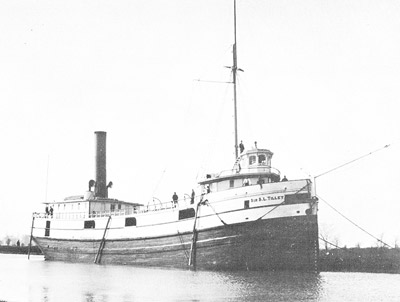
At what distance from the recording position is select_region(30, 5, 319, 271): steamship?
25531mm

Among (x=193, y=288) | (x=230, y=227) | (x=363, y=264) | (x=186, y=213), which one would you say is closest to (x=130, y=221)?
(x=186, y=213)

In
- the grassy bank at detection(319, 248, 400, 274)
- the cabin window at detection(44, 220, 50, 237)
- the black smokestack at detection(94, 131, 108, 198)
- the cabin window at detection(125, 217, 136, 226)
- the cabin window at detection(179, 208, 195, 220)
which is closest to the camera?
the cabin window at detection(179, 208, 195, 220)

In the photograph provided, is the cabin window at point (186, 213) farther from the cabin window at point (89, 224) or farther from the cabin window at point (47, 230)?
the cabin window at point (47, 230)

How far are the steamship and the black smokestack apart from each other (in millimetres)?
4607

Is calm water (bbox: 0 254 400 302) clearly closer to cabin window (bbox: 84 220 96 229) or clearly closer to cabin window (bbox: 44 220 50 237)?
cabin window (bbox: 84 220 96 229)

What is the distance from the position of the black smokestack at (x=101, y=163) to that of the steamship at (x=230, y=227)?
4.61 meters

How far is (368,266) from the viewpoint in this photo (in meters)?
37.5

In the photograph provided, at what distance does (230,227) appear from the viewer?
26.3m

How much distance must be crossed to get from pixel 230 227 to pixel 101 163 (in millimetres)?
17732

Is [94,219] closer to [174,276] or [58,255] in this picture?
[58,255]

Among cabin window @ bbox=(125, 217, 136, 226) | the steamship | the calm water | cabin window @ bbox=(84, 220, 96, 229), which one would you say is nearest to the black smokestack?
cabin window @ bbox=(84, 220, 96, 229)

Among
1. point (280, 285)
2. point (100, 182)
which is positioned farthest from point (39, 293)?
point (100, 182)

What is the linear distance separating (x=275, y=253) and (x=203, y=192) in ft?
20.0

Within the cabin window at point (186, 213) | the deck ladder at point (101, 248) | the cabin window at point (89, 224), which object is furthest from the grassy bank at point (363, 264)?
the cabin window at point (89, 224)
